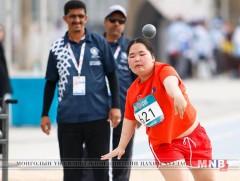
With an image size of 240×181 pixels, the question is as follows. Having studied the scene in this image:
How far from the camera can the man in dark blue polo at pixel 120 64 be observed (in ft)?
29.2

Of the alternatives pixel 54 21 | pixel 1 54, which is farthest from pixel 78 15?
pixel 54 21

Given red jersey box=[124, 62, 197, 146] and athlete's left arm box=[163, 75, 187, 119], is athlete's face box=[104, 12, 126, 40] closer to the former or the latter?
red jersey box=[124, 62, 197, 146]

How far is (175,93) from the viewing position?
635 cm

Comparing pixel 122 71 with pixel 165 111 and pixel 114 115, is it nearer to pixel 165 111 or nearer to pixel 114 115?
pixel 114 115

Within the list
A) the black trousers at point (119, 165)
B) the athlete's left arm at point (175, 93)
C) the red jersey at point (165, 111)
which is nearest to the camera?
the athlete's left arm at point (175, 93)

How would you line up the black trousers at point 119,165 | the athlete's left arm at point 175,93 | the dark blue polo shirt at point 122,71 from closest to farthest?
the athlete's left arm at point 175,93 → the black trousers at point 119,165 → the dark blue polo shirt at point 122,71

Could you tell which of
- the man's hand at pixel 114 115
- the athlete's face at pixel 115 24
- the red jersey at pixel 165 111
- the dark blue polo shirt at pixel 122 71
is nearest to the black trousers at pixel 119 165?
the dark blue polo shirt at pixel 122 71

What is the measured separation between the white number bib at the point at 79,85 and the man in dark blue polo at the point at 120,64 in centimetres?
105

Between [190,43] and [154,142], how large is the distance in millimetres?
23324

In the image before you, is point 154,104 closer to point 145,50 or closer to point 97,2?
point 145,50

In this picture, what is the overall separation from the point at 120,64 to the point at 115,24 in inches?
17.4

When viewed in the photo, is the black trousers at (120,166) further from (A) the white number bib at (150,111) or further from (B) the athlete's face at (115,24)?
(A) the white number bib at (150,111)

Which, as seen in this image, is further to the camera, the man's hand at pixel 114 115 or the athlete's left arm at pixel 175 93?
the man's hand at pixel 114 115

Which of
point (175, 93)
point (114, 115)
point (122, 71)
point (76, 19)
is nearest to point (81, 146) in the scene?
point (114, 115)
